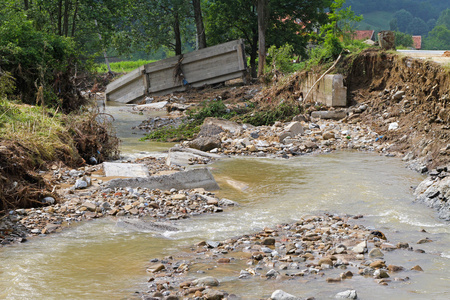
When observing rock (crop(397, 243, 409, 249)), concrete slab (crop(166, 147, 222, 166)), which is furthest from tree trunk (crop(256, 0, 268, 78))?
rock (crop(397, 243, 409, 249))

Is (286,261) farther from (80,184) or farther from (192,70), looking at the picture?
(192,70)

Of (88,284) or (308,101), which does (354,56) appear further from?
(88,284)

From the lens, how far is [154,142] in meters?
13.4

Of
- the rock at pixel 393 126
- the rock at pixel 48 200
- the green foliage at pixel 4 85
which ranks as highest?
the green foliage at pixel 4 85

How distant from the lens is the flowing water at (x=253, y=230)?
433 cm

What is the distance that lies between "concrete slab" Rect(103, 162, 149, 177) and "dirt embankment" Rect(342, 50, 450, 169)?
5.24m

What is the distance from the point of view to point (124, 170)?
8508 millimetres

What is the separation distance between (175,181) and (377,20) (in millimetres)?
106430

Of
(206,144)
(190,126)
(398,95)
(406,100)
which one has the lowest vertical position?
(206,144)

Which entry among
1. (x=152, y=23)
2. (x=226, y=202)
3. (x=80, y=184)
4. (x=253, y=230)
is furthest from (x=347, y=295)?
(x=152, y=23)

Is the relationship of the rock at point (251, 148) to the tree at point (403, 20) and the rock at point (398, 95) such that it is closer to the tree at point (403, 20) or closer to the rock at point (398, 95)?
the rock at point (398, 95)

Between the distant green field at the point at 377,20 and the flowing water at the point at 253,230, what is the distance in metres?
92.0

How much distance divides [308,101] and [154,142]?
5.00m

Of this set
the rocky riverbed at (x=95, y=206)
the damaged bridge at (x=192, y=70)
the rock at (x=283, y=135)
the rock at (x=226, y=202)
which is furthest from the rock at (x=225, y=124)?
the damaged bridge at (x=192, y=70)
